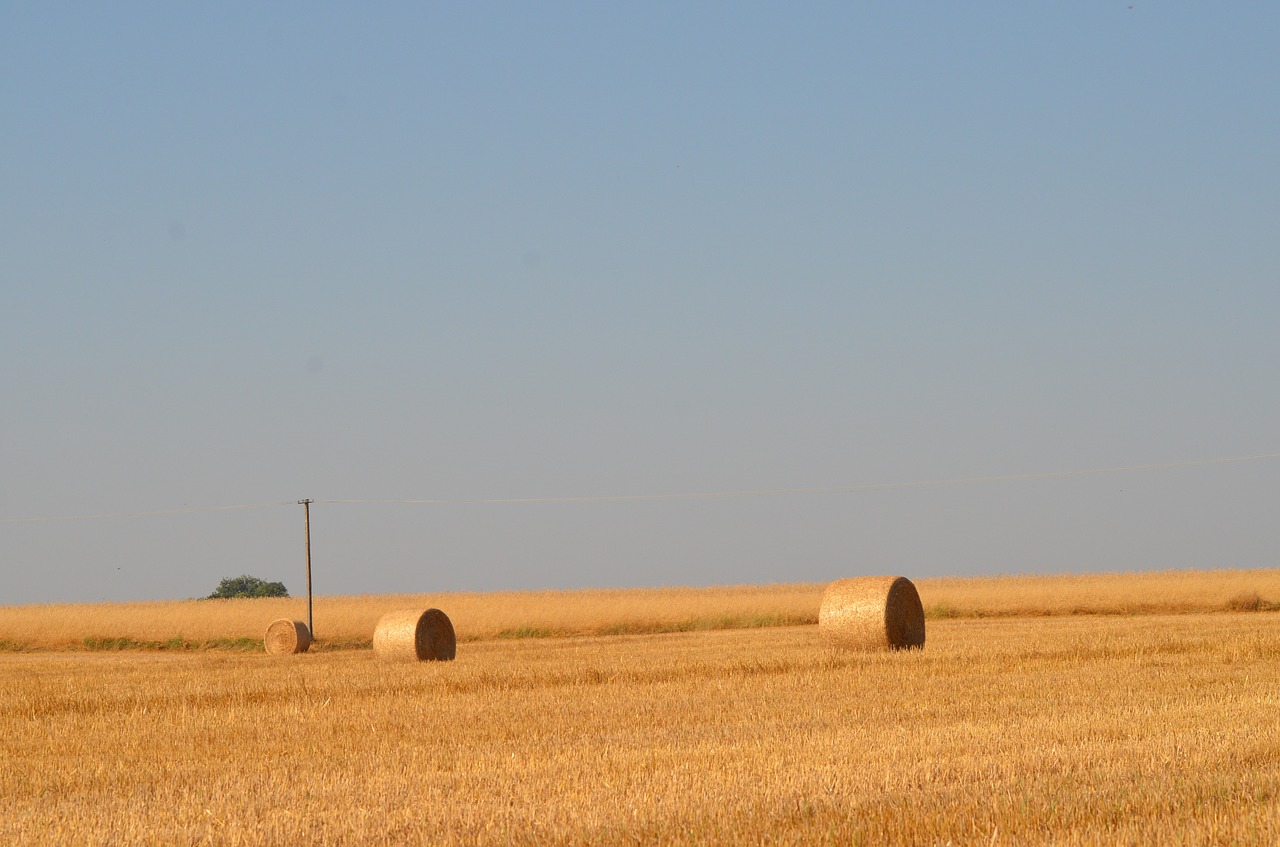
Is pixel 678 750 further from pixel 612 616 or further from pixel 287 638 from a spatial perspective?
pixel 612 616

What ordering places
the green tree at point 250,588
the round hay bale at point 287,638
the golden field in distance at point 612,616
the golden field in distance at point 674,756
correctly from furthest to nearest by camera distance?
the green tree at point 250,588, the golden field in distance at point 612,616, the round hay bale at point 287,638, the golden field in distance at point 674,756

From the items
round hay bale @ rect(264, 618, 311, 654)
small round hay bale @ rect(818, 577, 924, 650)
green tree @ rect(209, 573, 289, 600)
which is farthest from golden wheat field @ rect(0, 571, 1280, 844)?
green tree @ rect(209, 573, 289, 600)

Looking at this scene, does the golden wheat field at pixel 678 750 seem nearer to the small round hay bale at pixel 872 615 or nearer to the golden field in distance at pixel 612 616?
the small round hay bale at pixel 872 615

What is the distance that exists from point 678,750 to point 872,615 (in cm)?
1245

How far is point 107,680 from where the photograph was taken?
18.9 meters

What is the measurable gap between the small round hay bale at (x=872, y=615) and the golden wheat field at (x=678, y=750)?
2.09 meters

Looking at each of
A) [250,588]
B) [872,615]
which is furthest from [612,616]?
[250,588]

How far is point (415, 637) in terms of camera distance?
2397 centimetres

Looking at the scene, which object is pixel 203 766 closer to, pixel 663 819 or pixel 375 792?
pixel 375 792

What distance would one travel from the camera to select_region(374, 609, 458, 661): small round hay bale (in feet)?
78.9

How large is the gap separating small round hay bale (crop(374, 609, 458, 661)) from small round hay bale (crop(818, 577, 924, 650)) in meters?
7.10

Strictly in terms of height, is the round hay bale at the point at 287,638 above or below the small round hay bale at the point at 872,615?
below

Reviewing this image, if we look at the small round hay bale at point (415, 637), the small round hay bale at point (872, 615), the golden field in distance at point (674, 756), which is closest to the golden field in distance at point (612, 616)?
the small round hay bale at point (415, 637)

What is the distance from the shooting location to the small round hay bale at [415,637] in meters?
24.0
